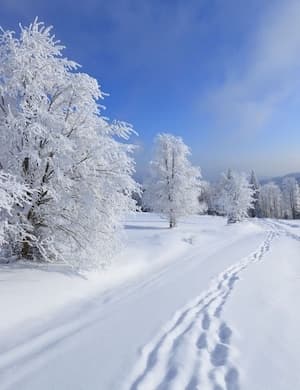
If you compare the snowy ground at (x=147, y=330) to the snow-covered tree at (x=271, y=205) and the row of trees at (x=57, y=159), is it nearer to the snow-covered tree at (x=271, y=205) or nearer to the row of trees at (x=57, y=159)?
the row of trees at (x=57, y=159)

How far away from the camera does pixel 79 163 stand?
9023mm

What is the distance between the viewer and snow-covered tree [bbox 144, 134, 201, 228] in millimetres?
28984

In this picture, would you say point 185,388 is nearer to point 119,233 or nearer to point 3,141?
point 119,233

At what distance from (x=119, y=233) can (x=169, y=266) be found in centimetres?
302

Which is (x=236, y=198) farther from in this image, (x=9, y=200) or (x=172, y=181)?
(x=9, y=200)

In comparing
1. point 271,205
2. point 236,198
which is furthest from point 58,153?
point 271,205

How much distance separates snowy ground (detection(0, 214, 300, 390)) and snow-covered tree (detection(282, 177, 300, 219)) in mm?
79778

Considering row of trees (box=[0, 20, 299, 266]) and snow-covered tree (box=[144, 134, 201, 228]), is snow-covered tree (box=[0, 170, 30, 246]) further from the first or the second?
snow-covered tree (box=[144, 134, 201, 228])

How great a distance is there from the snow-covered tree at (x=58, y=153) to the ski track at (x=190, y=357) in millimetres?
4210

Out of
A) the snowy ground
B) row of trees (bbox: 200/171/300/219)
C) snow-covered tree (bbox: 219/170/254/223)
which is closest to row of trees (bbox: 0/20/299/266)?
the snowy ground

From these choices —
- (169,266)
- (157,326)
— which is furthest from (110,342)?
(169,266)

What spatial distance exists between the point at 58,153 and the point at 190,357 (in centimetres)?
619

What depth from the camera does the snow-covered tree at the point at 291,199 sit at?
269ft

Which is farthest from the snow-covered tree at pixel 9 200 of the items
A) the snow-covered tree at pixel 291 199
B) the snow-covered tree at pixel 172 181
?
the snow-covered tree at pixel 291 199
